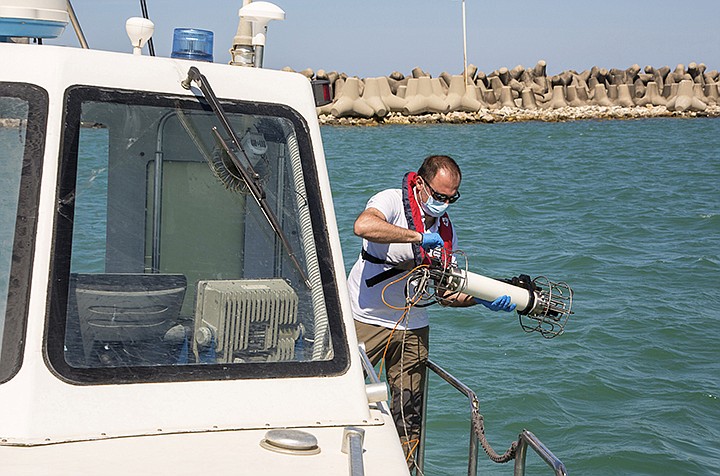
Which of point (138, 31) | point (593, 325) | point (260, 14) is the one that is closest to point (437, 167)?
point (260, 14)

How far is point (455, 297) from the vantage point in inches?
187

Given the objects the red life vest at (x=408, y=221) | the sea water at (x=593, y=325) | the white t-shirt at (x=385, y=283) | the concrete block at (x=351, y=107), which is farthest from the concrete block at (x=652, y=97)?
the red life vest at (x=408, y=221)

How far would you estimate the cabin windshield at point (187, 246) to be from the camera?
2.85 m

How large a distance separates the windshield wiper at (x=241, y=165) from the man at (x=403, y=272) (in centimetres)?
136

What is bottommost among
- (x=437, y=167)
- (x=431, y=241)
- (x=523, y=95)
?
(x=431, y=241)

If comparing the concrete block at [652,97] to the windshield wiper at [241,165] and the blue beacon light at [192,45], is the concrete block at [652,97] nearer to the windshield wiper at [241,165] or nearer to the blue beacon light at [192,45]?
the blue beacon light at [192,45]

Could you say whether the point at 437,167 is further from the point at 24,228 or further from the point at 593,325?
the point at 593,325

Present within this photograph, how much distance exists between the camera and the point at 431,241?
175 inches

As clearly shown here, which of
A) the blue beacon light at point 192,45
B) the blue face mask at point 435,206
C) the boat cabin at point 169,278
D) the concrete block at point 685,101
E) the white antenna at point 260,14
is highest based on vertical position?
the concrete block at point 685,101

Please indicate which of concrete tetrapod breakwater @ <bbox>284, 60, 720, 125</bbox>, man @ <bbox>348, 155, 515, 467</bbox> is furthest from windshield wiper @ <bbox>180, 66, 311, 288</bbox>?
concrete tetrapod breakwater @ <bbox>284, 60, 720, 125</bbox>

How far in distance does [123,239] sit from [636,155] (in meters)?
32.1

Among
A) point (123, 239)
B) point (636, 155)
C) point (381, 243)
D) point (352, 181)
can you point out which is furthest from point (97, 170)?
point (636, 155)

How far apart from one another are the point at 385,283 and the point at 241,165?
189 cm

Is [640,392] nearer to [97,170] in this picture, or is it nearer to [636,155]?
[97,170]
